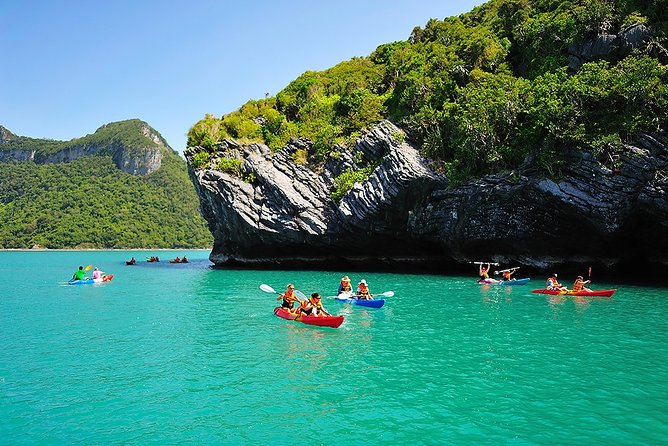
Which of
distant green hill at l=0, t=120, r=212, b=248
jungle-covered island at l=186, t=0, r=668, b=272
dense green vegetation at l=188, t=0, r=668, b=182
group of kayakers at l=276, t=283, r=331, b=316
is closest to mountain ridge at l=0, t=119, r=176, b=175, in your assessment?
distant green hill at l=0, t=120, r=212, b=248

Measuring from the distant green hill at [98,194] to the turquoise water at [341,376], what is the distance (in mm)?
100712

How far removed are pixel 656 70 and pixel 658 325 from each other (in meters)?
17.5

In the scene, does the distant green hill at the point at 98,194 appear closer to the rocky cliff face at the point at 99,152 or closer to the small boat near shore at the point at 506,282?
the rocky cliff face at the point at 99,152

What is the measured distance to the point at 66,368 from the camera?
12258 mm

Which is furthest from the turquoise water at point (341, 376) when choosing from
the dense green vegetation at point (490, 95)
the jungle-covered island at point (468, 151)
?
the dense green vegetation at point (490, 95)

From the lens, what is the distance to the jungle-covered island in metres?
28.5

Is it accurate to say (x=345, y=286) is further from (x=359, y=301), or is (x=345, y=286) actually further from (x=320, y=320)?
(x=320, y=320)

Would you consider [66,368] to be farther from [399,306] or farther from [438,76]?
[438,76]

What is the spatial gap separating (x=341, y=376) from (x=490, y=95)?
29.1 m

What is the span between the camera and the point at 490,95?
34.4 m

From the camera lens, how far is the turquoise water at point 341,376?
8.30 m

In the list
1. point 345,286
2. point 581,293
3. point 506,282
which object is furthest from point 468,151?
point 345,286

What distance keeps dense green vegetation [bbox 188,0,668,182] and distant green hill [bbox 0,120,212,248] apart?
253 ft

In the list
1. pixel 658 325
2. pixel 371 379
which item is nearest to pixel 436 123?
pixel 658 325
